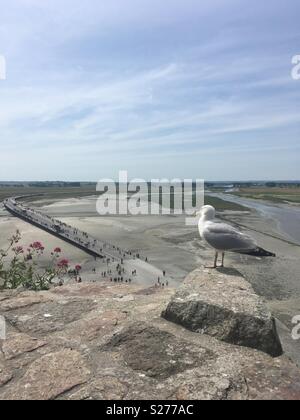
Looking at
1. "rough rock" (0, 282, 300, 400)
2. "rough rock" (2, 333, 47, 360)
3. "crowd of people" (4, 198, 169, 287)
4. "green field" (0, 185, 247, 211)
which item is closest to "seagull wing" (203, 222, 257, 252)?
"rough rock" (0, 282, 300, 400)

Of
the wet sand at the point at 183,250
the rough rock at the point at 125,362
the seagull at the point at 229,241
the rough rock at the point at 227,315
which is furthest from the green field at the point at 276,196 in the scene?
the rough rock at the point at 125,362

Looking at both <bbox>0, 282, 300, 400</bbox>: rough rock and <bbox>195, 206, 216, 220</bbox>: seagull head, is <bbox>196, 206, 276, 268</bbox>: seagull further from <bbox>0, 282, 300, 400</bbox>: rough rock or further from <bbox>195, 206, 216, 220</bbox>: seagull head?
<bbox>0, 282, 300, 400</bbox>: rough rock

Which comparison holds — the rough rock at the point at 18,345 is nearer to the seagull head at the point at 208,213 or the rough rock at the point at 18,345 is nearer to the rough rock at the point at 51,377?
the rough rock at the point at 51,377

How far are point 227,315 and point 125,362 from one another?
0.92 meters

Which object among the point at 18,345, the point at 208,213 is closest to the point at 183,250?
the point at 208,213

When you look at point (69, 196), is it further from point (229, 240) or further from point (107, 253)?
point (229, 240)

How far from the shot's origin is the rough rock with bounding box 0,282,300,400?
262 centimetres

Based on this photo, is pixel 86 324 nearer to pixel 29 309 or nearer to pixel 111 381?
pixel 29 309

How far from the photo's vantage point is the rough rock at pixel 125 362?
2.62 meters

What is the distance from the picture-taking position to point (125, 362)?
2996 mm

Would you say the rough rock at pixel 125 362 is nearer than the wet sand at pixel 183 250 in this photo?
Yes

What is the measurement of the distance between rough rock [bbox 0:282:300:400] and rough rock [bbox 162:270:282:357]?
0.23 ft

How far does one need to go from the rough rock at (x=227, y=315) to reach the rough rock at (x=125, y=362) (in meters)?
0.07
